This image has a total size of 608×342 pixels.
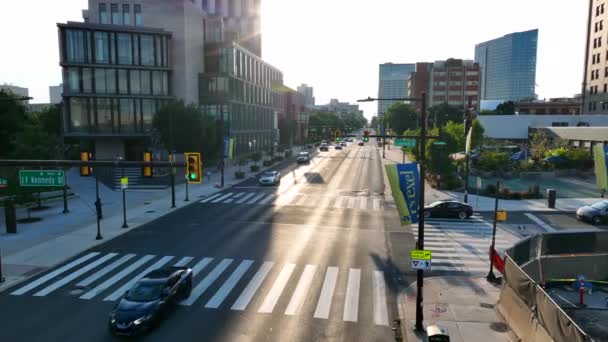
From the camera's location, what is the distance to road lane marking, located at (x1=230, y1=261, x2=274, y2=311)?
15.7 m

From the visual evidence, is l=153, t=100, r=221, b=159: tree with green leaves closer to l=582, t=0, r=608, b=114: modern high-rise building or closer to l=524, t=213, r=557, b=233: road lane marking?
l=524, t=213, r=557, b=233: road lane marking

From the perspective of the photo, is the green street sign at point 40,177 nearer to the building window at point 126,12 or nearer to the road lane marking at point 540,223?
the road lane marking at point 540,223

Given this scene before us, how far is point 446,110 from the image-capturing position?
365ft

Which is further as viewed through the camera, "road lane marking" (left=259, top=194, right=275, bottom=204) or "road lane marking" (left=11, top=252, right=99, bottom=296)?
"road lane marking" (left=259, top=194, right=275, bottom=204)

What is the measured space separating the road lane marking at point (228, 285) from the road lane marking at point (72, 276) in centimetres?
721

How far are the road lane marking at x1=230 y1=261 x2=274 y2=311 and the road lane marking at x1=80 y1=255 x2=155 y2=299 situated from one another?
6050mm

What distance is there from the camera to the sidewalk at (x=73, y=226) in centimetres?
2152

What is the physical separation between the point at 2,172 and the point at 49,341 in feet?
83.2

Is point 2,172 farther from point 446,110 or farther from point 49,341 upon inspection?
point 446,110

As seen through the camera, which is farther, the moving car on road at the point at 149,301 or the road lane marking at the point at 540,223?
the road lane marking at the point at 540,223

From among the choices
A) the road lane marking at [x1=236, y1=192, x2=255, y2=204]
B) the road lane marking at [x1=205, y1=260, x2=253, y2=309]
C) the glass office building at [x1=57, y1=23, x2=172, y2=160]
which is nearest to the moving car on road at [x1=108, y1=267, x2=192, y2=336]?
the road lane marking at [x1=205, y1=260, x2=253, y2=309]

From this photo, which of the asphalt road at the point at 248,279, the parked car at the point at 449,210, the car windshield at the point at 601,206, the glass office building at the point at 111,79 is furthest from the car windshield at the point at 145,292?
the glass office building at the point at 111,79

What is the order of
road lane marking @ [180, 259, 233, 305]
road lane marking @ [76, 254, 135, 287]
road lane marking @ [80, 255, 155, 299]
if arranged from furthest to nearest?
road lane marking @ [76, 254, 135, 287] < road lane marking @ [80, 255, 155, 299] < road lane marking @ [180, 259, 233, 305]

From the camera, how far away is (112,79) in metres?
56.6
